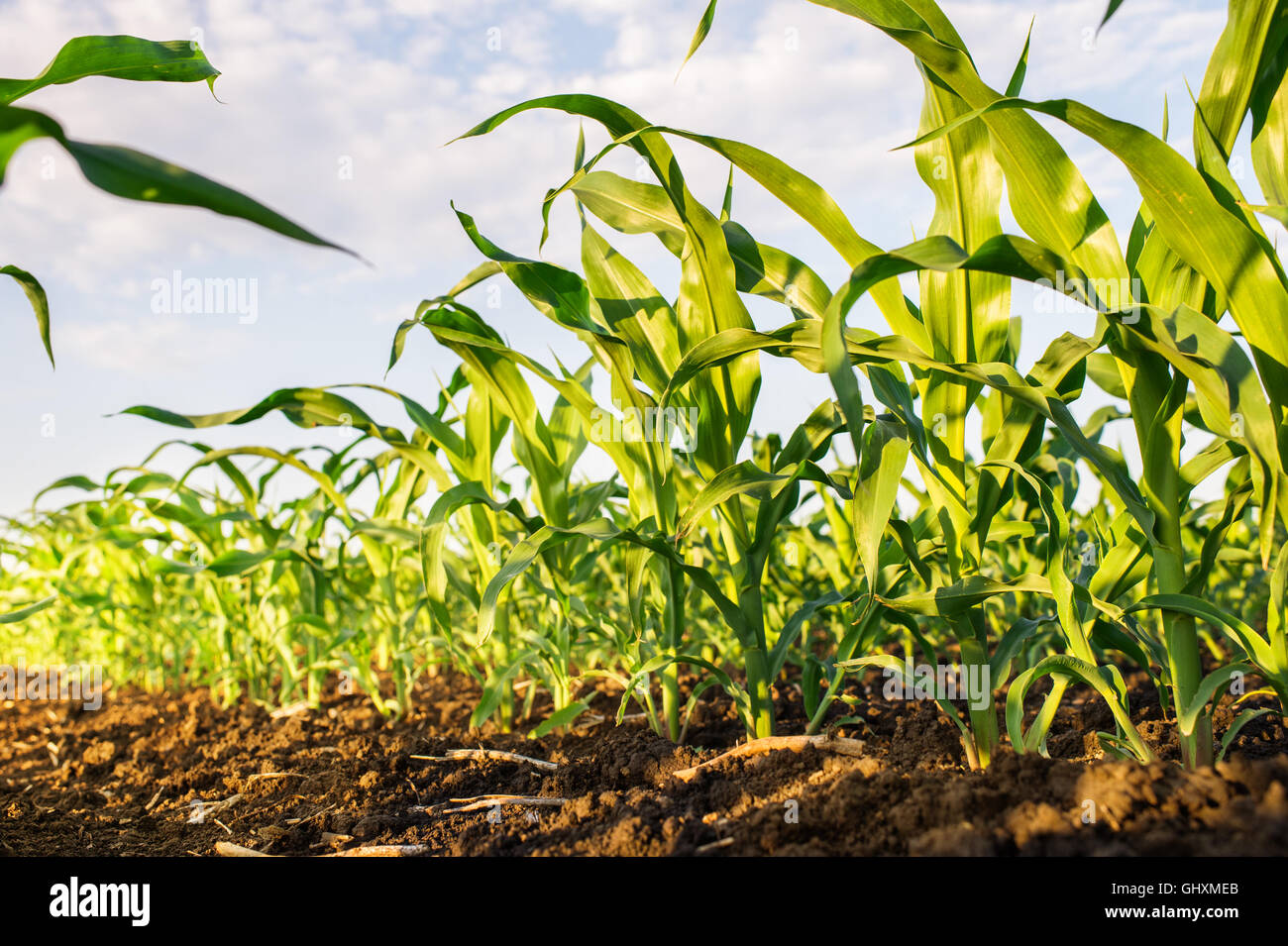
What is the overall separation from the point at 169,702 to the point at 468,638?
1.77m

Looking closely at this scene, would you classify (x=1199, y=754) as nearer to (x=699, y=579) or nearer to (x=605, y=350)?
(x=699, y=579)

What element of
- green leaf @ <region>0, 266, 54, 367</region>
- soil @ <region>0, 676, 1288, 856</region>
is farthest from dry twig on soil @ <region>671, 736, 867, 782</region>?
green leaf @ <region>0, 266, 54, 367</region>

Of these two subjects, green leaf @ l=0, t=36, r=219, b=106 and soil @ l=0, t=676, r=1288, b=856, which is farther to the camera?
green leaf @ l=0, t=36, r=219, b=106

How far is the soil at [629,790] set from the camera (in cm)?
79

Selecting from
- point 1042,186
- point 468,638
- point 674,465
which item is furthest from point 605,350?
point 468,638

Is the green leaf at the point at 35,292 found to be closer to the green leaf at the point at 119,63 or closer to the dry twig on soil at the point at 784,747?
the green leaf at the point at 119,63

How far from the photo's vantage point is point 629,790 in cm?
128

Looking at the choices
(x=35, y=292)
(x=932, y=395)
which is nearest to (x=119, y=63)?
(x=35, y=292)

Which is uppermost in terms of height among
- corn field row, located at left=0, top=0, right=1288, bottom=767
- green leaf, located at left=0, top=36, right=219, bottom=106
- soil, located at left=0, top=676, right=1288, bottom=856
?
green leaf, located at left=0, top=36, right=219, bottom=106

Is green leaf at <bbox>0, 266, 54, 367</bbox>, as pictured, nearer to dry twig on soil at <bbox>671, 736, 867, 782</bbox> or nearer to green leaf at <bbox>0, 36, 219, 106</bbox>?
green leaf at <bbox>0, 36, 219, 106</bbox>

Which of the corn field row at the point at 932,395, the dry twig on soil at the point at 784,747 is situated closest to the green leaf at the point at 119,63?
the corn field row at the point at 932,395

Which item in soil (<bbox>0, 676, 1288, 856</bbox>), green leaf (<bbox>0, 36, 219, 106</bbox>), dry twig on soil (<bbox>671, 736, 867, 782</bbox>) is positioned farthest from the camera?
dry twig on soil (<bbox>671, 736, 867, 782</bbox>)

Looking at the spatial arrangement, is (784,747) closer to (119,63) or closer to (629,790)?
(629,790)

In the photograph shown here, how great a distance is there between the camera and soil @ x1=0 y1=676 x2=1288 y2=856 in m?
0.79
